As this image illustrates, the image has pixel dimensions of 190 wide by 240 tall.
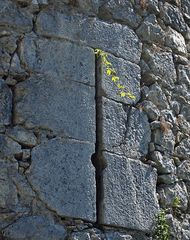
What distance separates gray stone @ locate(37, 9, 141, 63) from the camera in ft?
19.1

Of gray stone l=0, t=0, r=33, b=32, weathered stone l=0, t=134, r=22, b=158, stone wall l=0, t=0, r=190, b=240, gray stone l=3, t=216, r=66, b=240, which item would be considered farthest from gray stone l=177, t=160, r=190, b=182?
gray stone l=0, t=0, r=33, b=32

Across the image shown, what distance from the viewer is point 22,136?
547cm

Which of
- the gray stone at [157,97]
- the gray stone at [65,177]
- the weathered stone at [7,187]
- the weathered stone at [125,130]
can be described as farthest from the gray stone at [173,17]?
the weathered stone at [7,187]

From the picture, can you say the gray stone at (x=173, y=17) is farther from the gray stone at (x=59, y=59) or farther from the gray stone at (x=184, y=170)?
the gray stone at (x=184, y=170)

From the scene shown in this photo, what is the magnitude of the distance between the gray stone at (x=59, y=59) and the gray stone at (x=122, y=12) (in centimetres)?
48

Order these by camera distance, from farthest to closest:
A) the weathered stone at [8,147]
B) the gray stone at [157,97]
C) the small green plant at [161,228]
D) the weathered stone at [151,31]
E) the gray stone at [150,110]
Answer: the weathered stone at [151,31]
the gray stone at [157,97]
the gray stone at [150,110]
the small green plant at [161,228]
the weathered stone at [8,147]

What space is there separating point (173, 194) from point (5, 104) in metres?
1.63

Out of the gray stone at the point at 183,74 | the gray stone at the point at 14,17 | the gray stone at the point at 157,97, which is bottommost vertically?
Answer: the gray stone at the point at 157,97

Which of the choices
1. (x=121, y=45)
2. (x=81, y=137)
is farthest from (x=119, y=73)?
(x=81, y=137)

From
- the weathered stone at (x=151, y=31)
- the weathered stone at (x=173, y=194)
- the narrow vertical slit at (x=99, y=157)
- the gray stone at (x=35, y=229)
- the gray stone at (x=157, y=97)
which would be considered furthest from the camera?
the weathered stone at (x=151, y=31)

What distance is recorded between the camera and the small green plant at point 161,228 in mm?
5949

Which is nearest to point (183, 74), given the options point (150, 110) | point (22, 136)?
point (150, 110)

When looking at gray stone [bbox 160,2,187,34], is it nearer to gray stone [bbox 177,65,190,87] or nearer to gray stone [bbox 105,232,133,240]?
gray stone [bbox 177,65,190,87]

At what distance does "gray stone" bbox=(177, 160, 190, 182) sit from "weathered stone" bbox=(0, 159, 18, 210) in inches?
62.2
